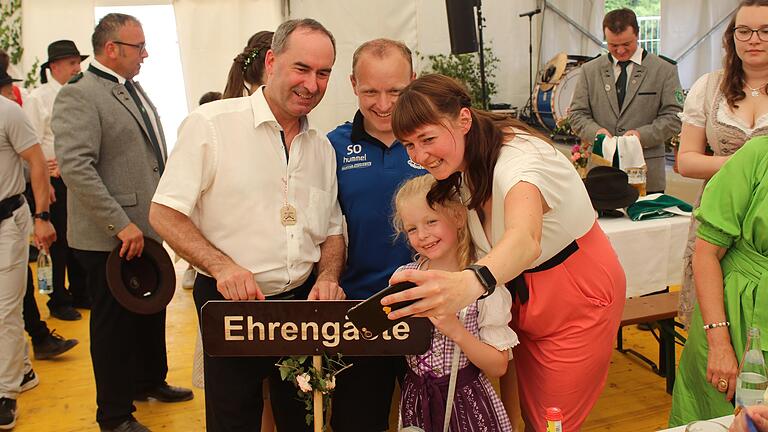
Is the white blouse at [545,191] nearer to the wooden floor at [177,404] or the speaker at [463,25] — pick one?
the wooden floor at [177,404]

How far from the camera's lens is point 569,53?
10086mm

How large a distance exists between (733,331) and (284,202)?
135 centimetres

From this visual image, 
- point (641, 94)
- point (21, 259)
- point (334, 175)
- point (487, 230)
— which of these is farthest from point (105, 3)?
point (487, 230)

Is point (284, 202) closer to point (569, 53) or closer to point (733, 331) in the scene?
point (733, 331)

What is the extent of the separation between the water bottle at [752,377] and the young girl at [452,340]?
0.56 metres

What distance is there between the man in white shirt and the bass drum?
6450mm

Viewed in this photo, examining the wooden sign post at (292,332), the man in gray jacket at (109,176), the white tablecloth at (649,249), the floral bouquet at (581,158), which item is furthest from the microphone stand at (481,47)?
the wooden sign post at (292,332)

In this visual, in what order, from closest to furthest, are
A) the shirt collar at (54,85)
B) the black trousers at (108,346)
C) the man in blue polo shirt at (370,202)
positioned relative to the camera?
the man in blue polo shirt at (370,202) < the black trousers at (108,346) < the shirt collar at (54,85)

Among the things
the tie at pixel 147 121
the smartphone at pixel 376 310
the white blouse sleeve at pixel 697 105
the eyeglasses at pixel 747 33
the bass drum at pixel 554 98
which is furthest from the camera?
the bass drum at pixel 554 98

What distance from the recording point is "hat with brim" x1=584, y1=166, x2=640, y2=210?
3488mm

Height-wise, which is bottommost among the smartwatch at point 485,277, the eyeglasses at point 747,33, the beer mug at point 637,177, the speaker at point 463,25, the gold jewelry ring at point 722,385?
the gold jewelry ring at point 722,385

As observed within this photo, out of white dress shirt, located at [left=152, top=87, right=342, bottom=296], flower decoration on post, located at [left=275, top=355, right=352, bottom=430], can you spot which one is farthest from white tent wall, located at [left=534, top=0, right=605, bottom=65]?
flower decoration on post, located at [left=275, top=355, right=352, bottom=430]

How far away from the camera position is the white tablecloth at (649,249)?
3381 mm

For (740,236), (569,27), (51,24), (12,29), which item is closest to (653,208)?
(740,236)
